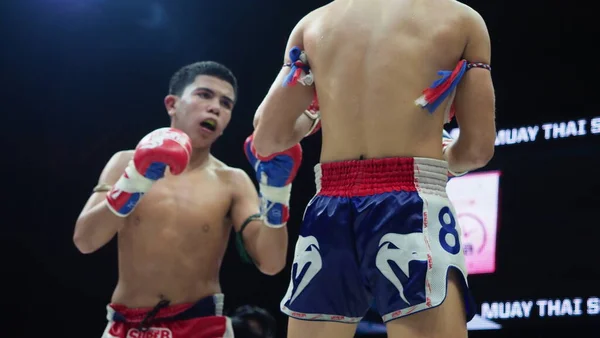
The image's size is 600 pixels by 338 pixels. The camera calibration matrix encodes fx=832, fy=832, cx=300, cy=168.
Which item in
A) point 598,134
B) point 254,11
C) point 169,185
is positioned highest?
point 254,11

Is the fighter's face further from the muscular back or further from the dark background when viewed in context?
the dark background

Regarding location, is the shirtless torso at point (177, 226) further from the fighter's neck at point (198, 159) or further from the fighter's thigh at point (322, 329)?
the fighter's thigh at point (322, 329)

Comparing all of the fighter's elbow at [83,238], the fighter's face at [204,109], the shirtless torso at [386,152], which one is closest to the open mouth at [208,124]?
the fighter's face at [204,109]

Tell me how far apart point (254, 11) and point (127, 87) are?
30.3 inches

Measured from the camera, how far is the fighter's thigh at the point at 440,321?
149 centimetres

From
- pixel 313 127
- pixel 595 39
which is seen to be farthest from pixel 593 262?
pixel 313 127

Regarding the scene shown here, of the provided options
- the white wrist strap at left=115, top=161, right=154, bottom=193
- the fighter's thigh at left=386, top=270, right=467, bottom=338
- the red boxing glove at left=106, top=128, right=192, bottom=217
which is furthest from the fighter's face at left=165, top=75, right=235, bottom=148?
the fighter's thigh at left=386, top=270, right=467, bottom=338

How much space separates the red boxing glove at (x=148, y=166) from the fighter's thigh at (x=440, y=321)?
1108 millimetres

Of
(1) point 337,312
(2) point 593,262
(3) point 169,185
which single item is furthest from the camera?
(2) point 593,262

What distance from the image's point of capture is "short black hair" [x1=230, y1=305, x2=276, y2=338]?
3.06 metres

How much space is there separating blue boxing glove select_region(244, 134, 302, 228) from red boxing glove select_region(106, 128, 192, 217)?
20 cm

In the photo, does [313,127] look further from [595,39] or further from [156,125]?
[156,125]

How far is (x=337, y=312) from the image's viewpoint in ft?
5.24

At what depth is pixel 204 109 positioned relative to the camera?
2.83m
